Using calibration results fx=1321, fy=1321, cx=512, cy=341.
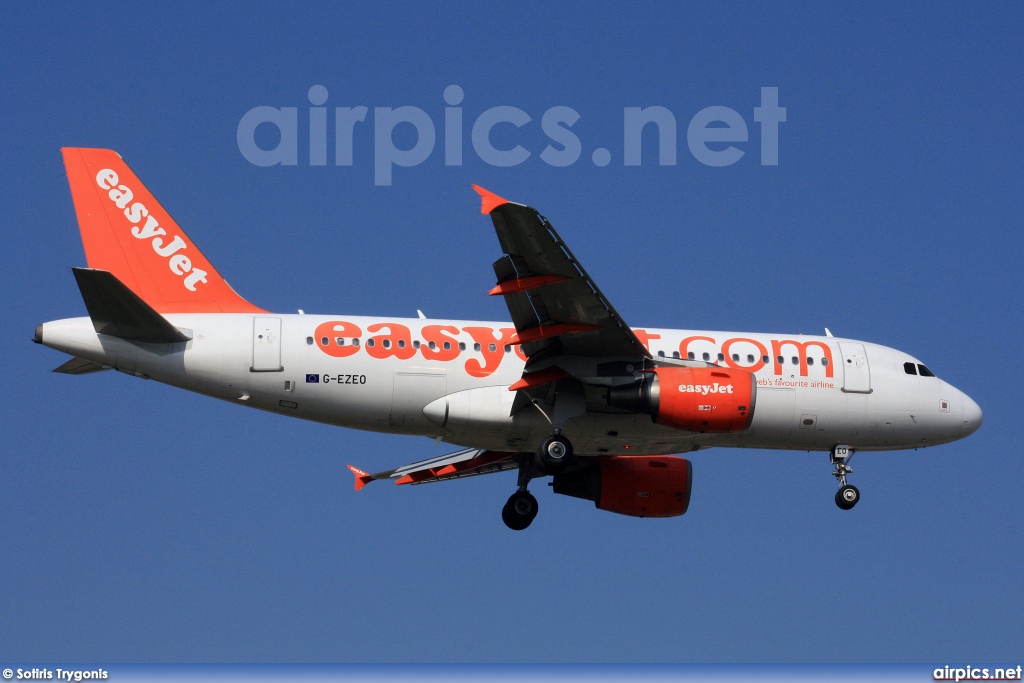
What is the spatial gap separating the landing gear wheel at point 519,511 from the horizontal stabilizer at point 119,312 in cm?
897

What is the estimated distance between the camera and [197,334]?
27672mm

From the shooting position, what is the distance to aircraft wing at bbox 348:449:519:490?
110 feet

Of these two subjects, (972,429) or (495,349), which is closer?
(495,349)

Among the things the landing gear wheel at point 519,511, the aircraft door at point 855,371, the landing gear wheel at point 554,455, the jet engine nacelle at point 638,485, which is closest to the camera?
the landing gear wheel at point 554,455

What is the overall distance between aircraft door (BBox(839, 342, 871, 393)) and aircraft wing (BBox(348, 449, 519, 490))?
8427 mm

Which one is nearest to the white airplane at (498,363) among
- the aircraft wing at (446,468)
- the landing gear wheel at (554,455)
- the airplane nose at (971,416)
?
the landing gear wheel at (554,455)

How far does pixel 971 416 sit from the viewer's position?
31875mm

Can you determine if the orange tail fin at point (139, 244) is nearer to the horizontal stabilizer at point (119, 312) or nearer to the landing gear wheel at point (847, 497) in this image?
the horizontal stabilizer at point (119, 312)

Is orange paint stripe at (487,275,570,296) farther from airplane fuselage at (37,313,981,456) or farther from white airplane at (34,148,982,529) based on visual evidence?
airplane fuselage at (37,313,981,456)

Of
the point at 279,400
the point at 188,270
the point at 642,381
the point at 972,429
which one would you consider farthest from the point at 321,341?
the point at 972,429

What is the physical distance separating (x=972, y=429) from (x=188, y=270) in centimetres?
1891

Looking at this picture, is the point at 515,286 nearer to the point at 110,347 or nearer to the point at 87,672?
the point at 110,347

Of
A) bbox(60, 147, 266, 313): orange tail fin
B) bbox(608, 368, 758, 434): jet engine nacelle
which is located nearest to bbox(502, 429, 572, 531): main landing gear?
bbox(608, 368, 758, 434): jet engine nacelle

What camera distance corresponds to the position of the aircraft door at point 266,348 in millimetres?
27656
